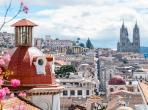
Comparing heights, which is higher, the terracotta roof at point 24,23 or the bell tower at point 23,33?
the terracotta roof at point 24,23

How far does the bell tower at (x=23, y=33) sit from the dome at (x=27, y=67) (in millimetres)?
179

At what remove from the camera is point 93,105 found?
174 ft

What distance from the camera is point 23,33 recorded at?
2109 cm

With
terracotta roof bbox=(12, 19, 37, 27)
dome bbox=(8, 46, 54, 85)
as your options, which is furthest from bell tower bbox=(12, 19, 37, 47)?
dome bbox=(8, 46, 54, 85)

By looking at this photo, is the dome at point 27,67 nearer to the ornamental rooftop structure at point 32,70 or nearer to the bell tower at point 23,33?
the ornamental rooftop structure at point 32,70

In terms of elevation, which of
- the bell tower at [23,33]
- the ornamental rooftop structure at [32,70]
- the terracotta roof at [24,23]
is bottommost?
the ornamental rooftop structure at [32,70]

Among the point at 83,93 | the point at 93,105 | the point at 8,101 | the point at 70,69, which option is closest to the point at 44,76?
the point at 8,101

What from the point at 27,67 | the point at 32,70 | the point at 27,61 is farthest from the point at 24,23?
the point at 32,70

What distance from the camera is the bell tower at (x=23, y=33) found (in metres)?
20.9

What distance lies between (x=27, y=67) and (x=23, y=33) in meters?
1.38

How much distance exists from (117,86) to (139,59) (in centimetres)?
11282

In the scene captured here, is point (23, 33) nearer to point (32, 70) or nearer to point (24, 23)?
point (24, 23)

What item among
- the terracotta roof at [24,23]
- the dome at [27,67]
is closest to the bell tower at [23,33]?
the terracotta roof at [24,23]

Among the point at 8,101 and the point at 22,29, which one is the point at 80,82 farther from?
the point at 8,101
